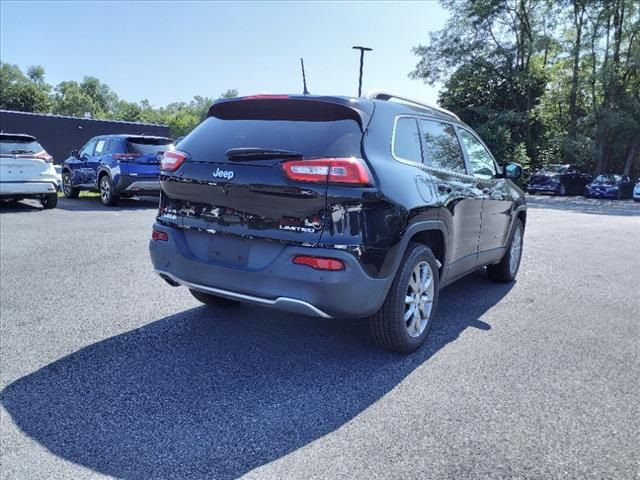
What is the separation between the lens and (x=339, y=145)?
10.4 feet

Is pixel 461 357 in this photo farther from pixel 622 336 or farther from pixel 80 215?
pixel 80 215

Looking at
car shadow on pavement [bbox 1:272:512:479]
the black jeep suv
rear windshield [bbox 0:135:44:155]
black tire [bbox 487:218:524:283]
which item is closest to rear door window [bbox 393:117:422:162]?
the black jeep suv

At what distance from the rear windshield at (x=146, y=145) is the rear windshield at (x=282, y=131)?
9.18m

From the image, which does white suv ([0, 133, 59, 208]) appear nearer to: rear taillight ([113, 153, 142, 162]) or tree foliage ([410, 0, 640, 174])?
rear taillight ([113, 153, 142, 162])

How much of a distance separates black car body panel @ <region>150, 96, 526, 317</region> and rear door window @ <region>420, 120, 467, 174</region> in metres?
0.11

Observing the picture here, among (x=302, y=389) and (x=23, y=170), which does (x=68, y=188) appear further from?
(x=302, y=389)

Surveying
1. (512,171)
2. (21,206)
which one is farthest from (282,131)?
(21,206)

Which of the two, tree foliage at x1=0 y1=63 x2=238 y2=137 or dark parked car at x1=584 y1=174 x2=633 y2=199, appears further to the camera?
tree foliage at x1=0 y1=63 x2=238 y2=137

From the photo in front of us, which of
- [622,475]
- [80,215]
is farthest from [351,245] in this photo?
[80,215]

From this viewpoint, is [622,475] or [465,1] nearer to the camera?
[622,475]

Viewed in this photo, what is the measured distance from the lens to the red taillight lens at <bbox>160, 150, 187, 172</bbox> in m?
3.65

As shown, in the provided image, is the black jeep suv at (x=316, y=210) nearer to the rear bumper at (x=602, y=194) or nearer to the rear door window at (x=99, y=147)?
the rear door window at (x=99, y=147)

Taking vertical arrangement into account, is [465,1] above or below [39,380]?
above

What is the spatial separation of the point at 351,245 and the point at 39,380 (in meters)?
2.07
